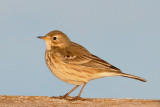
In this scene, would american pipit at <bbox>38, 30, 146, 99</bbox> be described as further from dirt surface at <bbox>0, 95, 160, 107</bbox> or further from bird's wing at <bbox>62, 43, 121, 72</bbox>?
dirt surface at <bbox>0, 95, 160, 107</bbox>

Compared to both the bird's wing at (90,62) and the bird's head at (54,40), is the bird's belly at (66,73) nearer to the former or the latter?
the bird's wing at (90,62)

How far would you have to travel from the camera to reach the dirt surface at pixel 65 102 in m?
13.2

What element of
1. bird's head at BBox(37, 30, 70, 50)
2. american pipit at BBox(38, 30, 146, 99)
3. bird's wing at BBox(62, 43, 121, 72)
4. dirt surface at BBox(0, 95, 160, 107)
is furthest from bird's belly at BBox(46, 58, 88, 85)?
bird's head at BBox(37, 30, 70, 50)

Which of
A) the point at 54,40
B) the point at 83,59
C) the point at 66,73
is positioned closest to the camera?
the point at 66,73

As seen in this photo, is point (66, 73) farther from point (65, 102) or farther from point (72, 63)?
point (65, 102)

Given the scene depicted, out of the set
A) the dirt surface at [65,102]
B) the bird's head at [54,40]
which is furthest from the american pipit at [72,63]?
the dirt surface at [65,102]

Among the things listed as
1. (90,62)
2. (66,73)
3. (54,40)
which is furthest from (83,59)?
(54,40)

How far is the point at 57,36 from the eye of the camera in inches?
562

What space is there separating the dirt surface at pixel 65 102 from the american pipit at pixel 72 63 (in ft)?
2.14

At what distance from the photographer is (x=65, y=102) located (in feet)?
44.6

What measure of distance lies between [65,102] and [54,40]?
7.37 feet

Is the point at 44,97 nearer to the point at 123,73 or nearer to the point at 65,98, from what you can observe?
the point at 65,98

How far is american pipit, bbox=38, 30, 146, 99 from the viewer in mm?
13438

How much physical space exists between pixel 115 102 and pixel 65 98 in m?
1.76
